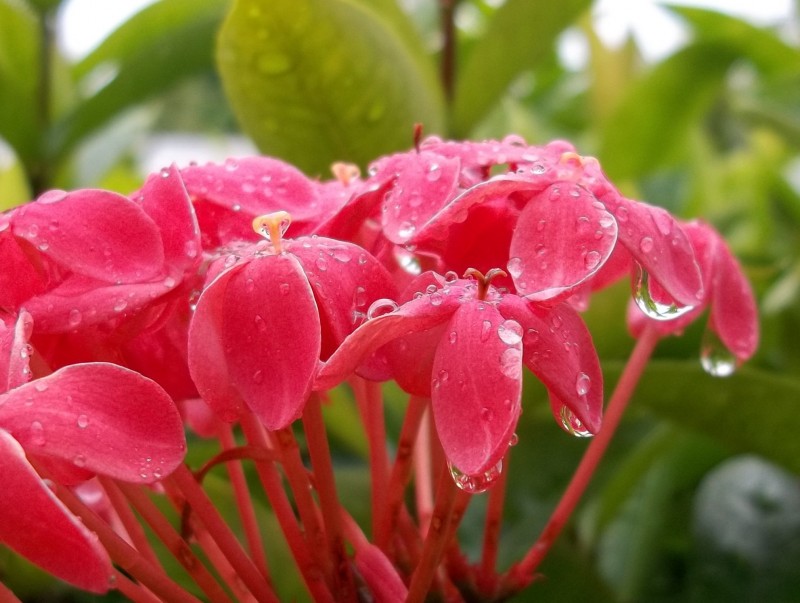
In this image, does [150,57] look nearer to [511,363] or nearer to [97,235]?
[97,235]

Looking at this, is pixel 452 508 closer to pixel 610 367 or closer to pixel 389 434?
pixel 610 367

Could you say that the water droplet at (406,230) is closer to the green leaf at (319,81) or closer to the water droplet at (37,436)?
the water droplet at (37,436)

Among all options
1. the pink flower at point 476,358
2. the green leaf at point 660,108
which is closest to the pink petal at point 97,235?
the pink flower at point 476,358

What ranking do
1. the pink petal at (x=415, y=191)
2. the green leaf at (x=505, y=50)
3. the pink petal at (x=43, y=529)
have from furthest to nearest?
the green leaf at (x=505, y=50)
the pink petal at (x=415, y=191)
the pink petal at (x=43, y=529)

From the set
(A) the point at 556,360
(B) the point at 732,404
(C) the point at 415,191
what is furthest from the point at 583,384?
(B) the point at 732,404

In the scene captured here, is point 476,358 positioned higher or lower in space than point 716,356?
higher

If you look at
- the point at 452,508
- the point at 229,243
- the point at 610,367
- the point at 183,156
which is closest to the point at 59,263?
the point at 229,243

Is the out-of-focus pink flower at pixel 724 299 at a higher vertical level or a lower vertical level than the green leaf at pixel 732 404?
higher

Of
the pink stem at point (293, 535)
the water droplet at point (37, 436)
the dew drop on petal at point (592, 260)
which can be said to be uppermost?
the water droplet at point (37, 436)
